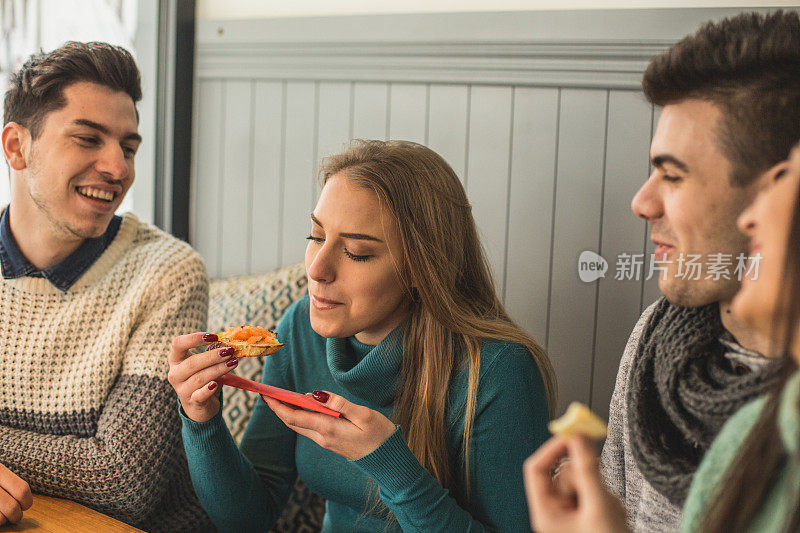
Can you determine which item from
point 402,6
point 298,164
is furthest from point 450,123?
point 298,164

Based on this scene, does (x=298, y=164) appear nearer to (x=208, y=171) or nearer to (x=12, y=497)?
(x=208, y=171)

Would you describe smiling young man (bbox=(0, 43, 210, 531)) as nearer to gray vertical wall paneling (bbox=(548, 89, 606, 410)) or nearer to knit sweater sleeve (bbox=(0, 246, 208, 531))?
knit sweater sleeve (bbox=(0, 246, 208, 531))

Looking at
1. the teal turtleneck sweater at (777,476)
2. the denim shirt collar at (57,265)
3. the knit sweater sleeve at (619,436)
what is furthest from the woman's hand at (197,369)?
the teal turtleneck sweater at (777,476)

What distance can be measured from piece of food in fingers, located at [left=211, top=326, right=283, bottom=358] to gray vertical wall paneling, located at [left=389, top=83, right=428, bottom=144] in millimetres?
916

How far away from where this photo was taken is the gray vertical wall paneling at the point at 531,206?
1866 mm

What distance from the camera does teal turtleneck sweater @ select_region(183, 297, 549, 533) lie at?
1222 millimetres

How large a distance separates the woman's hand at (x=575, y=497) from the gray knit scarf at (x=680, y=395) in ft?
1.02

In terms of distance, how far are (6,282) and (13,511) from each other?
2.10ft

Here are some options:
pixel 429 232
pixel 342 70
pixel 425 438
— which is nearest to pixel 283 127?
pixel 342 70

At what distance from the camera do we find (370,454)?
1.18 m

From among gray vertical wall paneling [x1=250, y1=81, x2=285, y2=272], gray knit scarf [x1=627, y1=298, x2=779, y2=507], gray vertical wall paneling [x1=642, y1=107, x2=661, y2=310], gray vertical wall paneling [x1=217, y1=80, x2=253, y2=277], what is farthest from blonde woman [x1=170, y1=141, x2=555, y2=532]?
gray vertical wall paneling [x1=217, y1=80, x2=253, y2=277]

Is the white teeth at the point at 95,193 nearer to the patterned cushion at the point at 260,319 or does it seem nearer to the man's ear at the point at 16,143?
the man's ear at the point at 16,143

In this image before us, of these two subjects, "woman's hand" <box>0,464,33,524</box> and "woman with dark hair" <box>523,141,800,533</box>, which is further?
"woman's hand" <box>0,464,33,524</box>

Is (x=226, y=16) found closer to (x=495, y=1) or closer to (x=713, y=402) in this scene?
(x=495, y=1)
